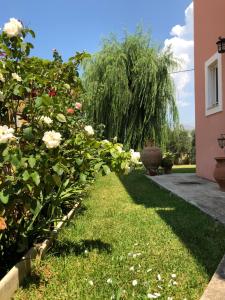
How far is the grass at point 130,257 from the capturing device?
9.53ft

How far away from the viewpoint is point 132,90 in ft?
56.7

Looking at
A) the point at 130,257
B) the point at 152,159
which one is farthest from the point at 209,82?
the point at 130,257

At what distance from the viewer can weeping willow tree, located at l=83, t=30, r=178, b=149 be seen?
55.2 ft

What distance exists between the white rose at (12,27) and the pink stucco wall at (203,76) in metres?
6.25

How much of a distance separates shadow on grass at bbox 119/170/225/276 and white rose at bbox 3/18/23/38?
2395 mm

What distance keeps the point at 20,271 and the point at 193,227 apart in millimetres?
2326

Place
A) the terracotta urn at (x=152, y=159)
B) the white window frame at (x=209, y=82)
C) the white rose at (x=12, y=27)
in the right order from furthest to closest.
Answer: the terracotta urn at (x=152, y=159) → the white window frame at (x=209, y=82) → the white rose at (x=12, y=27)

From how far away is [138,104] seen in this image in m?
17.2

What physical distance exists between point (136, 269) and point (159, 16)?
14.5 m

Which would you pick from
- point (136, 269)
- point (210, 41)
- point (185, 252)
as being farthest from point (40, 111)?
point (210, 41)

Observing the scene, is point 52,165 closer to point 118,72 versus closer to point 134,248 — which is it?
point 134,248

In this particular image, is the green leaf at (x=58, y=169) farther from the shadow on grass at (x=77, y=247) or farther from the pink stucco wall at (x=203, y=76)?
the pink stucco wall at (x=203, y=76)

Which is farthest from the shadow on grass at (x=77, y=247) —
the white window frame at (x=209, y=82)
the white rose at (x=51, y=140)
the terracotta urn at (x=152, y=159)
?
the terracotta urn at (x=152, y=159)

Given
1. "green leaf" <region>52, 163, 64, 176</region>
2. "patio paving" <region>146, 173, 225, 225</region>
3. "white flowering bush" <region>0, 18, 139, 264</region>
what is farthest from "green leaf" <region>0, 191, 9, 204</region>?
"patio paving" <region>146, 173, 225, 225</region>
